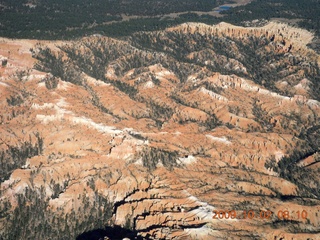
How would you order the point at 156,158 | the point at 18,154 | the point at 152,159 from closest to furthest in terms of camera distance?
the point at 152,159, the point at 156,158, the point at 18,154

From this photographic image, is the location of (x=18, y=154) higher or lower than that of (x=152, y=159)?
lower

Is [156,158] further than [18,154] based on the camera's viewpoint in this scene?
No
